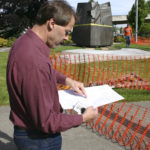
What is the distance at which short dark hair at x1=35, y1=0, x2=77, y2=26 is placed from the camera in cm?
126

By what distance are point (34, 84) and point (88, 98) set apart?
2.35 ft

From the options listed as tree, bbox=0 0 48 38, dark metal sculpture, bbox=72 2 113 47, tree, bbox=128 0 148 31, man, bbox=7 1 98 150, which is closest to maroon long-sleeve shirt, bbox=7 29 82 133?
man, bbox=7 1 98 150

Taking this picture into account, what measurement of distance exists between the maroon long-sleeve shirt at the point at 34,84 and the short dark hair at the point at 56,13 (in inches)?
4.3

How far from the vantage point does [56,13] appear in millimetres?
1257

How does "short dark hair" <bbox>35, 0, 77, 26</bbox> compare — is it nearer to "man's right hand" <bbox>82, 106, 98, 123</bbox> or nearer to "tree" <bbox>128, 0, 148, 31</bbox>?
"man's right hand" <bbox>82, 106, 98, 123</bbox>

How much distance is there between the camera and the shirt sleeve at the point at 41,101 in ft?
3.82

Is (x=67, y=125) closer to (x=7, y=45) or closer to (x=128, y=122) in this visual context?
(x=128, y=122)

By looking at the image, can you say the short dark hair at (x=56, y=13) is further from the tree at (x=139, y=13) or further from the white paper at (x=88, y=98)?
the tree at (x=139, y=13)

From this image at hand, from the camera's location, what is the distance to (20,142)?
59.6 inches

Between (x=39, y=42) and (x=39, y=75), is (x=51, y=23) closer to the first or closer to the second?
(x=39, y=42)

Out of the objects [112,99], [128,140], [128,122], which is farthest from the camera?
[128,122]

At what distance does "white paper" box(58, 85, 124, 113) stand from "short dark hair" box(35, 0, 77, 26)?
0.65 meters

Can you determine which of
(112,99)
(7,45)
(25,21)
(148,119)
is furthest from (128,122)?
(25,21)

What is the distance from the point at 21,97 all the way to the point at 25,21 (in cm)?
2953
